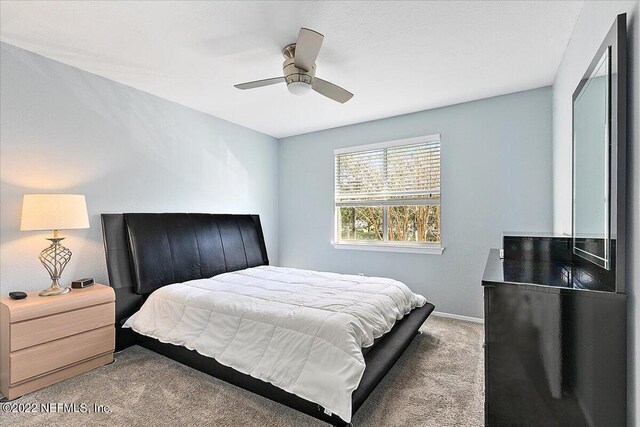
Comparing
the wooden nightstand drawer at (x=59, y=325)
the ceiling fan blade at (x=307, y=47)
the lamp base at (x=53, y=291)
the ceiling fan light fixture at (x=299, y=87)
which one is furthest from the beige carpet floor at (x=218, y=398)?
the ceiling fan blade at (x=307, y=47)

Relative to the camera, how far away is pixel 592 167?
163 centimetres

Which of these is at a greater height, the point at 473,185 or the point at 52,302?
the point at 473,185

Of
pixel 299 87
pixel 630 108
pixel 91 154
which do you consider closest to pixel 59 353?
pixel 91 154

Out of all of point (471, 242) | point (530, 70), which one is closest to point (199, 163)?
point (471, 242)

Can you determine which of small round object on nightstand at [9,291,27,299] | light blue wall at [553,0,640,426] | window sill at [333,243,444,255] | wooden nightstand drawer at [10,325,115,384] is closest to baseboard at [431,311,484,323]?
window sill at [333,243,444,255]

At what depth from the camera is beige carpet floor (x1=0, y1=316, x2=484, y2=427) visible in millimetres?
1873

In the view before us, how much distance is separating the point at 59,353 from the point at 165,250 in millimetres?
1200

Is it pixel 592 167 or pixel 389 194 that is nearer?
pixel 592 167

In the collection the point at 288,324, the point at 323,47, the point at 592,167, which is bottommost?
the point at 288,324

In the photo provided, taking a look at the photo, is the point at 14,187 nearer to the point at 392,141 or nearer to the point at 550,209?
the point at 392,141

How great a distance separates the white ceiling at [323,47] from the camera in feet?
6.66

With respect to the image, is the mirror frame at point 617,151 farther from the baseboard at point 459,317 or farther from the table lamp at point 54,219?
the table lamp at point 54,219

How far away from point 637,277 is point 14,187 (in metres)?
3.89

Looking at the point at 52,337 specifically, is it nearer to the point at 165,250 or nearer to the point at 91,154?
the point at 165,250
